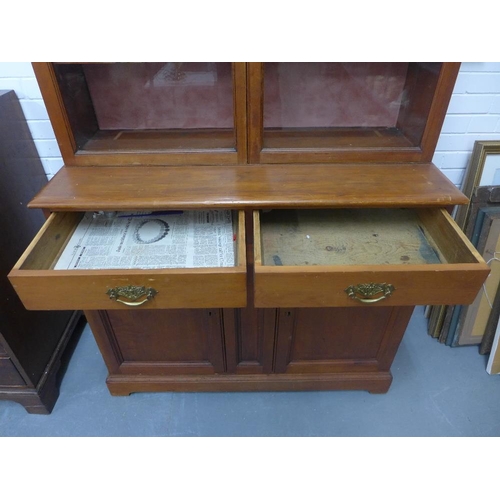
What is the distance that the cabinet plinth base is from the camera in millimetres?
1257

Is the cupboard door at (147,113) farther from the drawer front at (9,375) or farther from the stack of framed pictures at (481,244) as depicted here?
the stack of framed pictures at (481,244)

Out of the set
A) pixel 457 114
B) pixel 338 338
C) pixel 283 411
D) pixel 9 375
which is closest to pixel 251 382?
pixel 283 411

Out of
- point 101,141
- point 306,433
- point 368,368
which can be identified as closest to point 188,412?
point 306,433

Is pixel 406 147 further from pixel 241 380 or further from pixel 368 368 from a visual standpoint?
pixel 241 380

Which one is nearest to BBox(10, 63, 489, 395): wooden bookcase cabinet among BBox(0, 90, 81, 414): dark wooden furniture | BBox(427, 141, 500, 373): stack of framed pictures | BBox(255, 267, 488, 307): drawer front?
BBox(255, 267, 488, 307): drawer front

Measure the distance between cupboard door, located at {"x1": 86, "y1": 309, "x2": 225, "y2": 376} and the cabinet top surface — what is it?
1.14 feet

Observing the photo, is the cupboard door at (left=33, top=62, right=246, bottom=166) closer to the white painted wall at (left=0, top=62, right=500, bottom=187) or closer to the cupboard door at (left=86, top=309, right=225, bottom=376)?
the white painted wall at (left=0, top=62, right=500, bottom=187)

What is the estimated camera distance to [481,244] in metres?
1.26

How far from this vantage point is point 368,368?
1242 millimetres

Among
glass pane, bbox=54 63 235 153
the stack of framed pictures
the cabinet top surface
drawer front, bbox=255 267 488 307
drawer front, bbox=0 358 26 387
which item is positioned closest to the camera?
drawer front, bbox=255 267 488 307

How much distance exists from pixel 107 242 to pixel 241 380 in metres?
0.65

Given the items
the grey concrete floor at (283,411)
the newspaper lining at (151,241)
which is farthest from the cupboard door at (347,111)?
the grey concrete floor at (283,411)

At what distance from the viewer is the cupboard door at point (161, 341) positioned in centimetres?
109

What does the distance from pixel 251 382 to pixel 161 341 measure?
0.35 metres
